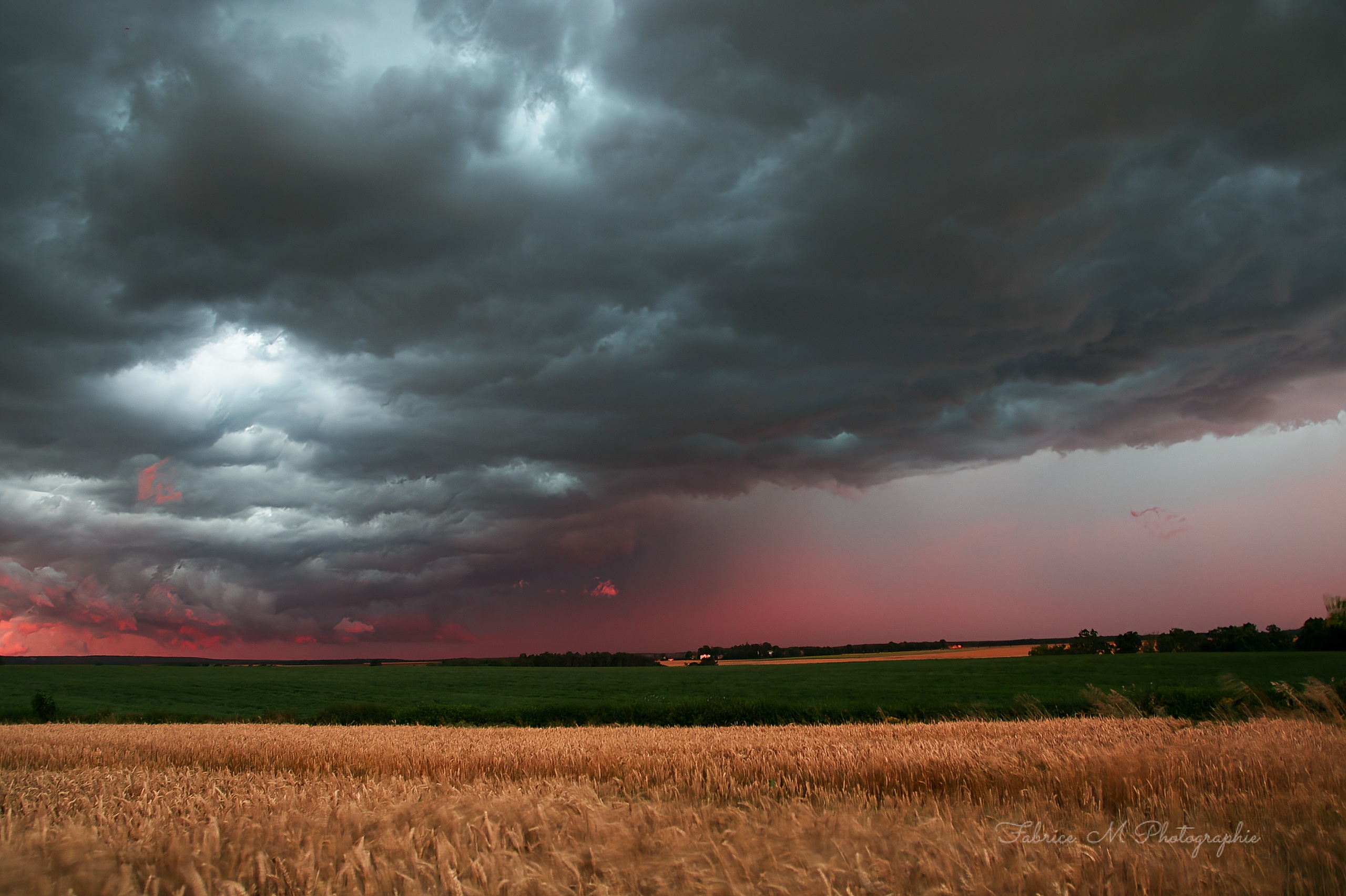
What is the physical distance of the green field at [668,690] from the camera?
40.3 meters

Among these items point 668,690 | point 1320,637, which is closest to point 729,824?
point 668,690

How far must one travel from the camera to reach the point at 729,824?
598 centimetres

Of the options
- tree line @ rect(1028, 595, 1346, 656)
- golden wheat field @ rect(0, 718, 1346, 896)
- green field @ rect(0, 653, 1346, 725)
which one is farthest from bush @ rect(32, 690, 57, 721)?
tree line @ rect(1028, 595, 1346, 656)

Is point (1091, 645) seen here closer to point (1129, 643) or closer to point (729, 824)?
point (1129, 643)

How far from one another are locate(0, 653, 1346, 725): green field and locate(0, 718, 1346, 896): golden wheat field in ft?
78.4

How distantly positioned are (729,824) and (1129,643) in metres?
136

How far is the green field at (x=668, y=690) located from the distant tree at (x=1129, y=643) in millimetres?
28455

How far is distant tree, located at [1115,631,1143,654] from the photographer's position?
113875 millimetres

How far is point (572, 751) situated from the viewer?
15023 mm

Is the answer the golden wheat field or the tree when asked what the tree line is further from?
the golden wheat field

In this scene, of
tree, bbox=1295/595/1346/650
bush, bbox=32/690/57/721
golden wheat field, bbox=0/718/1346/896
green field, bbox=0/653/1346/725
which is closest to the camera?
golden wheat field, bbox=0/718/1346/896

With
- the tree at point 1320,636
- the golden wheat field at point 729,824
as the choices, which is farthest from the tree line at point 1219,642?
the golden wheat field at point 729,824


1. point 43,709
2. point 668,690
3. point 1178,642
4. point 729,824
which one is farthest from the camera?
point 1178,642

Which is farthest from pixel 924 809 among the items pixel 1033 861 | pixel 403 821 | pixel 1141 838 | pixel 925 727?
pixel 925 727
